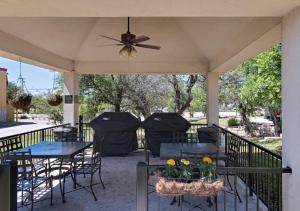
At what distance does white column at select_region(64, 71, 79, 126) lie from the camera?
9305 mm

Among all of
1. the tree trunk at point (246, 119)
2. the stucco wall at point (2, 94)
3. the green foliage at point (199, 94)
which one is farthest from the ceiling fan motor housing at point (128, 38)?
the stucco wall at point (2, 94)

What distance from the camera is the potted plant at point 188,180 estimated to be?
97.9 inches

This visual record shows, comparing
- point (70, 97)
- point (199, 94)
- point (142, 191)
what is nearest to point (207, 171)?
point (142, 191)

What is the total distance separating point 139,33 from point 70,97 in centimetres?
311

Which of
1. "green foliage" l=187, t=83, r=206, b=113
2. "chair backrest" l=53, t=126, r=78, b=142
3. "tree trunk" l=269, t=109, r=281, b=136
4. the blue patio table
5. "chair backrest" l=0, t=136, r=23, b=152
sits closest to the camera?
the blue patio table

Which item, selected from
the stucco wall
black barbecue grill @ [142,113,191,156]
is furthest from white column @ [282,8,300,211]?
the stucco wall

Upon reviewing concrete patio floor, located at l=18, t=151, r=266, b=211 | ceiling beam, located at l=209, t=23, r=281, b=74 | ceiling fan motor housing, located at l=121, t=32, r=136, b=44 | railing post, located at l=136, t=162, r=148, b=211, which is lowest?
concrete patio floor, located at l=18, t=151, r=266, b=211

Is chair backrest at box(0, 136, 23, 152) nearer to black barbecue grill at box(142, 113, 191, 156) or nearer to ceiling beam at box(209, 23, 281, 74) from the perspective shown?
black barbecue grill at box(142, 113, 191, 156)

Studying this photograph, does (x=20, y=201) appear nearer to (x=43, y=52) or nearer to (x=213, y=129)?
(x=43, y=52)

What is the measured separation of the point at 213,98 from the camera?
9.34 meters

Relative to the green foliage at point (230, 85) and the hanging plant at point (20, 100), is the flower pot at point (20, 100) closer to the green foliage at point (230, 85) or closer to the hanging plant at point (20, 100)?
the hanging plant at point (20, 100)

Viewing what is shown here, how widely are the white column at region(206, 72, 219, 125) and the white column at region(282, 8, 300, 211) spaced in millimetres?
6199

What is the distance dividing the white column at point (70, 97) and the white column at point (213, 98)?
4034 mm
